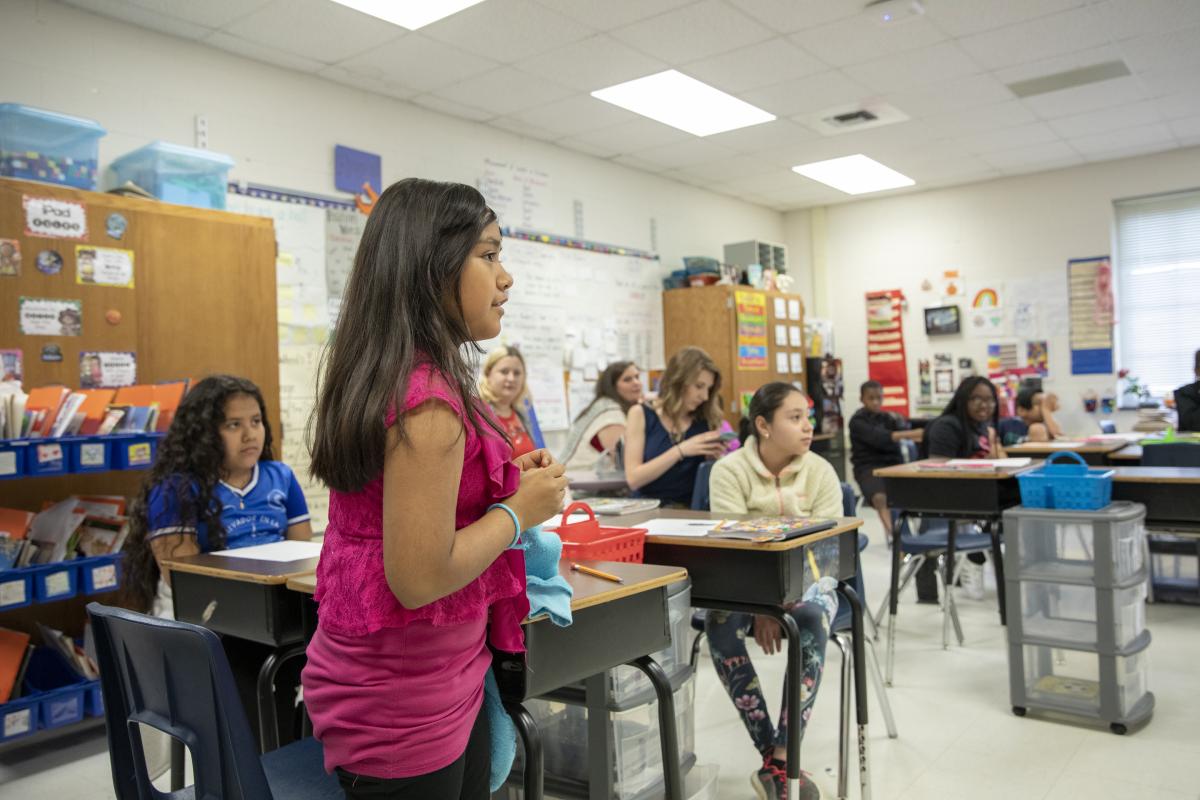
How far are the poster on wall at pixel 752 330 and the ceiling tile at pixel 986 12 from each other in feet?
9.41

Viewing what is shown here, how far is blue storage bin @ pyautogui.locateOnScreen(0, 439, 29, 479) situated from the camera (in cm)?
295

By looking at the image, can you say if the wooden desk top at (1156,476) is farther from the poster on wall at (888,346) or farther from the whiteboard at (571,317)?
the poster on wall at (888,346)

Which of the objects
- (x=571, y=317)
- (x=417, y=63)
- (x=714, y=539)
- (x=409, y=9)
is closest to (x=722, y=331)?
(x=571, y=317)

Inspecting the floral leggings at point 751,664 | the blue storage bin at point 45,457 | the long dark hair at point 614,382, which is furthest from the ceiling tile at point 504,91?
the floral leggings at point 751,664

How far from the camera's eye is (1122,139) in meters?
6.92

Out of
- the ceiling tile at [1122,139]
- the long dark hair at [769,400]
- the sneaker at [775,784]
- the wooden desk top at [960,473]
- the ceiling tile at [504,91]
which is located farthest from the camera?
the ceiling tile at [1122,139]

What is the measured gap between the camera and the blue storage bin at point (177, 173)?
380cm

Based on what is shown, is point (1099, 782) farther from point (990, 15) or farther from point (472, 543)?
point (990, 15)

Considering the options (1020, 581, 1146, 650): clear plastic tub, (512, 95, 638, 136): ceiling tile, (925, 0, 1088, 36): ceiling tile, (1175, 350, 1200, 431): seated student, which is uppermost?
(925, 0, 1088, 36): ceiling tile

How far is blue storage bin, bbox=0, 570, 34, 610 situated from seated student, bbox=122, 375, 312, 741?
56 centimetres

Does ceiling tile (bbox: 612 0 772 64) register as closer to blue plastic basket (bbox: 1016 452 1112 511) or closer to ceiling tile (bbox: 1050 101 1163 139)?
blue plastic basket (bbox: 1016 452 1112 511)

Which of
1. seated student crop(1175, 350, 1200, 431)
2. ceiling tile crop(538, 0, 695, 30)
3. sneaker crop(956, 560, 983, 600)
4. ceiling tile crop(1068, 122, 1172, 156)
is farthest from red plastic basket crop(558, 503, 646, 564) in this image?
ceiling tile crop(1068, 122, 1172, 156)

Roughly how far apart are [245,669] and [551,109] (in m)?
4.09

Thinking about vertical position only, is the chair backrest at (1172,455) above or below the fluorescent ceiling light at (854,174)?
below
